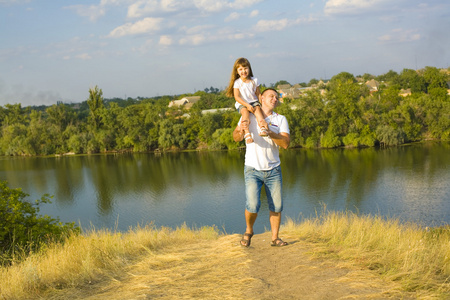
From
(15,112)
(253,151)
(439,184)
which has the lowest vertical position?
(439,184)

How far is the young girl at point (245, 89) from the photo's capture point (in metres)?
4.28

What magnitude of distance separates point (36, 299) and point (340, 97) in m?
43.7

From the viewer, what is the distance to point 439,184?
2100cm

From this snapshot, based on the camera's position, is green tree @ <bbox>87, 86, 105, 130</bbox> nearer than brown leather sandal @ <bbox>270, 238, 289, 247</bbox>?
No

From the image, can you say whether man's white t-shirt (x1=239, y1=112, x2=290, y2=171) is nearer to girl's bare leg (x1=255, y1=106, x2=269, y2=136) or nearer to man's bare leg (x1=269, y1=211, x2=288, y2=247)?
girl's bare leg (x1=255, y1=106, x2=269, y2=136)

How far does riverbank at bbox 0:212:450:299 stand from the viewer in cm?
327

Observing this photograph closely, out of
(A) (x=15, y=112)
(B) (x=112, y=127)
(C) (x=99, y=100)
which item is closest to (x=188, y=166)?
(B) (x=112, y=127)

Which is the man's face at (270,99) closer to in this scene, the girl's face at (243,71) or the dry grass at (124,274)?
the girl's face at (243,71)

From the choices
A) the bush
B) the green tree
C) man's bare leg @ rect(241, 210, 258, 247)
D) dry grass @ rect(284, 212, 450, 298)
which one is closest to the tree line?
the green tree

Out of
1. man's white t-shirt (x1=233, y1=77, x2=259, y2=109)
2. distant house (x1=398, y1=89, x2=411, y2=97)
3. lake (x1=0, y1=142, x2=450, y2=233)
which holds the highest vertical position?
distant house (x1=398, y1=89, x2=411, y2=97)

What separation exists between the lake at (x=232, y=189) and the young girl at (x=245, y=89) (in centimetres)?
711

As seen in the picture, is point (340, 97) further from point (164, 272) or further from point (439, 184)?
point (164, 272)

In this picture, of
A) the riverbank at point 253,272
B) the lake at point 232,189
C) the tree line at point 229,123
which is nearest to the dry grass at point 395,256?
the riverbank at point 253,272

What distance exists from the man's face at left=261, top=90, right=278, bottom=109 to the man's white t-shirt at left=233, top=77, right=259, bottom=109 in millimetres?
94
